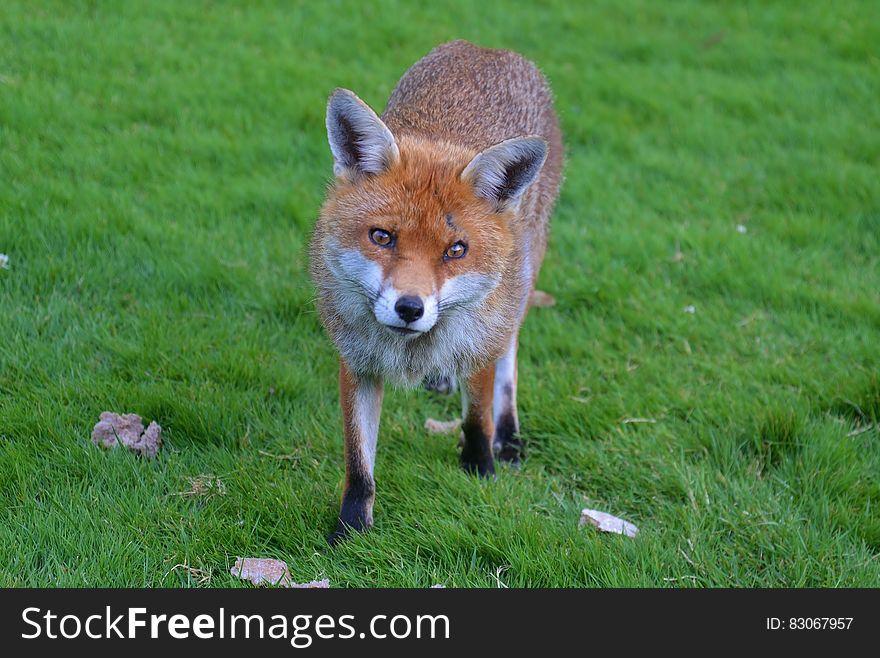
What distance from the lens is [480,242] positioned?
410 centimetres

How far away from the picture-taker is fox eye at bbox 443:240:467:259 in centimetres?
396

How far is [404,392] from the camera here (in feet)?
18.7

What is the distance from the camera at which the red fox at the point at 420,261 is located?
3896mm

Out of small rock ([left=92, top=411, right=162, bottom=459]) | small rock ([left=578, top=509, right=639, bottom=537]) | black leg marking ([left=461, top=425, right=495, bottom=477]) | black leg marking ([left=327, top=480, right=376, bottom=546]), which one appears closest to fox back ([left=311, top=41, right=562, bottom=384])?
black leg marking ([left=461, top=425, right=495, bottom=477])

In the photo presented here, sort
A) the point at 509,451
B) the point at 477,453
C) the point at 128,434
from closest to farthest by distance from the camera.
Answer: the point at 128,434
the point at 477,453
the point at 509,451

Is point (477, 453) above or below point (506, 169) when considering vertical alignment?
below

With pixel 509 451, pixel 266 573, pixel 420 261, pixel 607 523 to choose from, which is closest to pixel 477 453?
pixel 509 451

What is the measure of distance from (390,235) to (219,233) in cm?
312

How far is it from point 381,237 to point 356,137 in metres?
0.61

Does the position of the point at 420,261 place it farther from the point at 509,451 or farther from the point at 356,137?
the point at 509,451

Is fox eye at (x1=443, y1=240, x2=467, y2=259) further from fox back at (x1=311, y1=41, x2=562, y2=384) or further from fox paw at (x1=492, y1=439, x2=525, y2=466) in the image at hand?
fox paw at (x1=492, y1=439, x2=525, y2=466)

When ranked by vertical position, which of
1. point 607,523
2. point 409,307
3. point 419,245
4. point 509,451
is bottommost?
point 509,451

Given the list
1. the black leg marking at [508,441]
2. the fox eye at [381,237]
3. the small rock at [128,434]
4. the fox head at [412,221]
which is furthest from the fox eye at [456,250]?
the small rock at [128,434]
